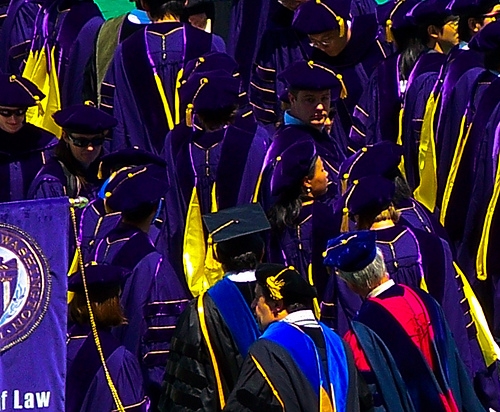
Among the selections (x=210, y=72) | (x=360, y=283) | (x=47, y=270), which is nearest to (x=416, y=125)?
(x=210, y=72)

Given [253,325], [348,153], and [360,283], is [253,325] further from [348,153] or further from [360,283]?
[348,153]

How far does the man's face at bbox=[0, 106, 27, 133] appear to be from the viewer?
11.0 m

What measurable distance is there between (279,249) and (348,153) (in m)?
1.68

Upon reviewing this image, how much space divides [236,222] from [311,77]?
1573 mm

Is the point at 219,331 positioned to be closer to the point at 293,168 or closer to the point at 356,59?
the point at 293,168

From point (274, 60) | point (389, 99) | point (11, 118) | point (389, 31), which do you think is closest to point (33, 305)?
point (11, 118)

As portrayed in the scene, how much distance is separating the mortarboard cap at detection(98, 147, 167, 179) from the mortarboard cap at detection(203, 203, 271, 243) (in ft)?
3.39

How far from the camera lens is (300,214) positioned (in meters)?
9.88

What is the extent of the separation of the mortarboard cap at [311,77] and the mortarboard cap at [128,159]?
77 centimetres

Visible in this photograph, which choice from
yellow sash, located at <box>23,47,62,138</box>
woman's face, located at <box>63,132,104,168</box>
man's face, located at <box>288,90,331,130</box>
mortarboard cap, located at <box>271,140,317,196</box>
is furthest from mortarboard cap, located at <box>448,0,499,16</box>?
yellow sash, located at <box>23,47,62,138</box>

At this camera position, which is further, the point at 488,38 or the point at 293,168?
the point at 488,38

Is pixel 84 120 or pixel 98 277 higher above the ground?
pixel 84 120

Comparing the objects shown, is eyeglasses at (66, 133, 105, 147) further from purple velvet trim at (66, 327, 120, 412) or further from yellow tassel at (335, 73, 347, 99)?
purple velvet trim at (66, 327, 120, 412)

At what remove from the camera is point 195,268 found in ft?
33.9
